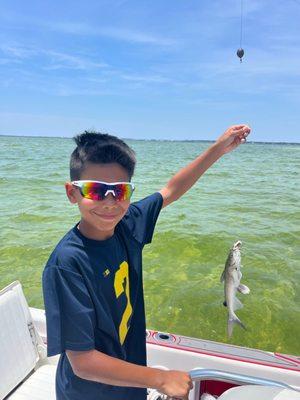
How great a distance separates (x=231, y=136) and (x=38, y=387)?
236 cm

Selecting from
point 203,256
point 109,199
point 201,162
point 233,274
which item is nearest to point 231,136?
point 201,162

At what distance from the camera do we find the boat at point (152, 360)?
3.09 meters

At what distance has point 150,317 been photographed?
6.58 metres

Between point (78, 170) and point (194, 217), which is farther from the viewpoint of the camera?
point (194, 217)

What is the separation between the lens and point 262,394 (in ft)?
6.08

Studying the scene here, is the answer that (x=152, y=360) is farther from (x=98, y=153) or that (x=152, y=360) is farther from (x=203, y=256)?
(x=203, y=256)

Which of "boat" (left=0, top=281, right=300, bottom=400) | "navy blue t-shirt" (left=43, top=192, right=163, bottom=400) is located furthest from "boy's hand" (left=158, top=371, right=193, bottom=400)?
"boat" (left=0, top=281, right=300, bottom=400)

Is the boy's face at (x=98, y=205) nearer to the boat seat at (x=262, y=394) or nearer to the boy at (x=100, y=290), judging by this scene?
the boy at (x=100, y=290)

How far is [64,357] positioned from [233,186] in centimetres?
1936

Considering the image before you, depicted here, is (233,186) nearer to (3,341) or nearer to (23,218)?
(23,218)

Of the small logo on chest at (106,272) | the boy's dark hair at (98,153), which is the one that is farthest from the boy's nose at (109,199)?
the small logo on chest at (106,272)

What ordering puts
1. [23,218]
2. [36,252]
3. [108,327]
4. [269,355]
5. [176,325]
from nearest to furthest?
[108,327]
[269,355]
[176,325]
[36,252]
[23,218]

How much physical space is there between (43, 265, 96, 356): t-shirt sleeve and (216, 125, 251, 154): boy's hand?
145 cm

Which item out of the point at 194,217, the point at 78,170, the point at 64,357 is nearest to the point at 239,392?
the point at 64,357
